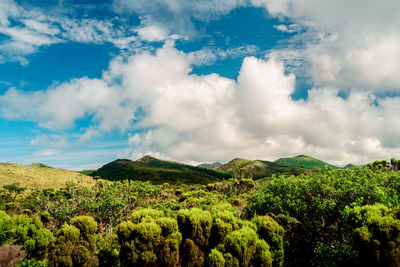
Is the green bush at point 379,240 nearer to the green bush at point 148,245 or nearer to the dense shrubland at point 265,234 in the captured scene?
the dense shrubland at point 265,234

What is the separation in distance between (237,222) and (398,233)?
29.9 ft

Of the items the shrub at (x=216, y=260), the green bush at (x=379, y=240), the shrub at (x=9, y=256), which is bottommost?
the shrub at (x=9, y=256)

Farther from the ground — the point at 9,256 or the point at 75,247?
the point at 75,247

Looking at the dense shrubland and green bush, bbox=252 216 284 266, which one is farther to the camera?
green bush, bbox=252 216 284 266

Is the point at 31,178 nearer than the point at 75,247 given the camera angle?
No

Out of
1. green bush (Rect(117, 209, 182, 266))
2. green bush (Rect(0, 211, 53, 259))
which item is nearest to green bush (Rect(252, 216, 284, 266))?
green bush (Rect(117, 209, 182, 266))

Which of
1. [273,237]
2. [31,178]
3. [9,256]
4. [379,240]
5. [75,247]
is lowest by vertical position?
[9,256]

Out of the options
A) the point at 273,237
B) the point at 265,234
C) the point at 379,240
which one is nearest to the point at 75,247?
the point at 265,234

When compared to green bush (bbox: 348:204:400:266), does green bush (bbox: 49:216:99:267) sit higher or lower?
lower

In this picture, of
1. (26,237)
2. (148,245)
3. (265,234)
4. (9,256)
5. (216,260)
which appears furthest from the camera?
(26,237)

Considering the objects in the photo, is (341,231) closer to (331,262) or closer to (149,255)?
(331,262)

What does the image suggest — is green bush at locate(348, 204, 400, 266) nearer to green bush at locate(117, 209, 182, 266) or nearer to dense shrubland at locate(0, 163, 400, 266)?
dense shrubland at locate(0, 163, 400, 266)

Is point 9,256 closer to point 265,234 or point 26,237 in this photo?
point 26,237

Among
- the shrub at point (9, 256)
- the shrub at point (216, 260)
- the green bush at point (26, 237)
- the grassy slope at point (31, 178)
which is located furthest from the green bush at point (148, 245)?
the grassy slope at point (31, 178)
